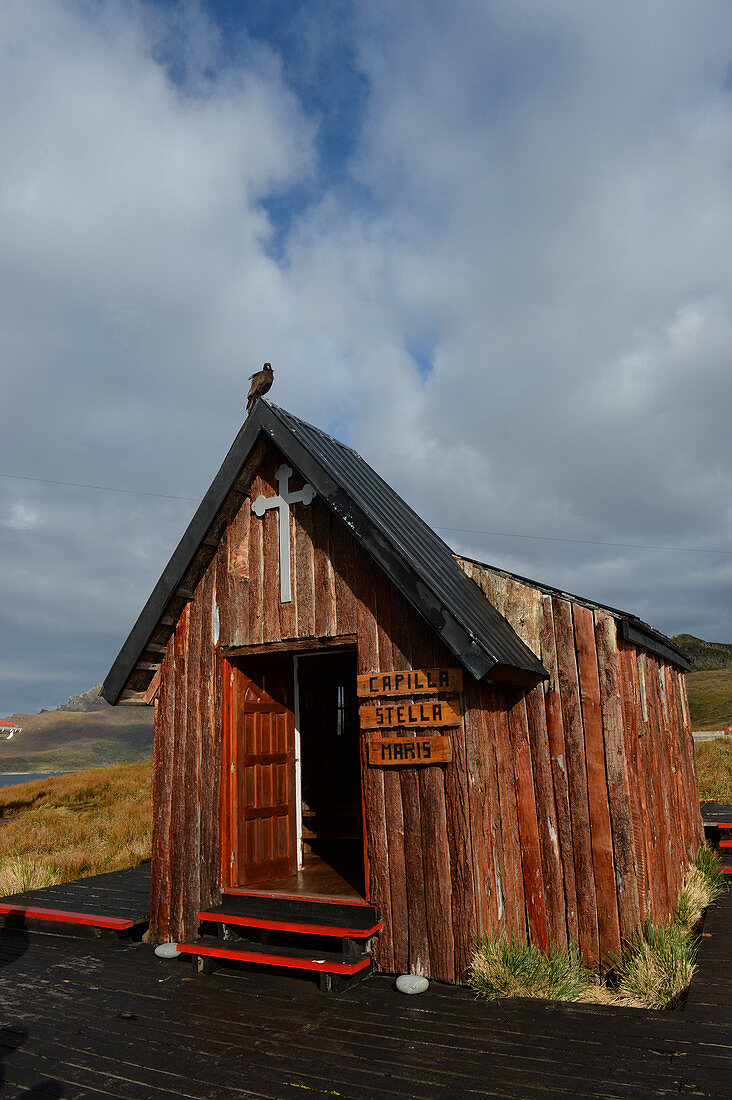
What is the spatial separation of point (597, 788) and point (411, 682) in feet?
5.64

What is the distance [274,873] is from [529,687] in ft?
11.4

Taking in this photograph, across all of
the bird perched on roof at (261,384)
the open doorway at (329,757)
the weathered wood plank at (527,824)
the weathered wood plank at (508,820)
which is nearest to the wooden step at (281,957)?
the weathered wood plank at (508,820)

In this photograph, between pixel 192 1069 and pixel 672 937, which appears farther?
pixel 672 937

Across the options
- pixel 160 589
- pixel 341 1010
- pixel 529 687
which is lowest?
pixel 341 1010

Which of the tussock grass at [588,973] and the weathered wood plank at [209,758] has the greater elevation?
the weathered wood plank at [209,758]

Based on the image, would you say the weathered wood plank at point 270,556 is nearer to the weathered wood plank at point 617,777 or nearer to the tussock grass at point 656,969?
the weathered wood plank at point 617,777

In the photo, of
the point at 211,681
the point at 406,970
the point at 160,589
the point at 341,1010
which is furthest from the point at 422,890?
the point at 160,589

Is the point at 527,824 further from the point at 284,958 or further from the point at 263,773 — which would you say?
the point at 263,773

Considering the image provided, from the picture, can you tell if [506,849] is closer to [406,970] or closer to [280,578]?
[406,970]

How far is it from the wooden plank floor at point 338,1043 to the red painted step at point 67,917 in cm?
134

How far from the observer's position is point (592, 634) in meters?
6.18

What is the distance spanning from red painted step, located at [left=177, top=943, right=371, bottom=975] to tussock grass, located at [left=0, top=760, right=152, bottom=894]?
5.23m

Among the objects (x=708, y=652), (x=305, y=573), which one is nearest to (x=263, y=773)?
(x=305, y=573)

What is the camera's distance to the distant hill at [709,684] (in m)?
40.9
